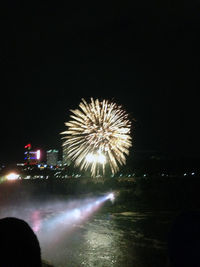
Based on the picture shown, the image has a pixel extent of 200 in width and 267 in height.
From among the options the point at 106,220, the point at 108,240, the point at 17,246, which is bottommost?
the point at 108,240

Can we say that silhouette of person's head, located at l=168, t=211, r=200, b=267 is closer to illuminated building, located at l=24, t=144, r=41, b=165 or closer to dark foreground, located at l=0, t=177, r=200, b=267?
dark foreground, located at l=0, t=177, r=200, b=267

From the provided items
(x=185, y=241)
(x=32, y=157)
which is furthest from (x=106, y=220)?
(x=32, y=157)

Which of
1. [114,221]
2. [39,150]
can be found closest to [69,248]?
[114,221]

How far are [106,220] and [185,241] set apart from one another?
12.3 meters

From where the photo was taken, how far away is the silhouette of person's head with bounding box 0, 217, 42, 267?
2117mm

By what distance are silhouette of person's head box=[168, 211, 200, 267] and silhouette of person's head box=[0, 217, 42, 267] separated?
0.89m

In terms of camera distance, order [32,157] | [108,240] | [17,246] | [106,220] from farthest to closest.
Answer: [32,157]
[106,220]
[108,240]
[17,246]

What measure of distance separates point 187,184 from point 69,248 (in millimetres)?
16277

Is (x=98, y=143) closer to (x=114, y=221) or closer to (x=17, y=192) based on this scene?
(x=17, y=192)

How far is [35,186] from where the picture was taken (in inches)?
1030

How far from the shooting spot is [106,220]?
14086mm

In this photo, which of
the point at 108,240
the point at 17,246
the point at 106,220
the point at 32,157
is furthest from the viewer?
the point at 32,157

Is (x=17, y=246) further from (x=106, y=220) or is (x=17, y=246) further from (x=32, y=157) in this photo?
(x=32, y=157)

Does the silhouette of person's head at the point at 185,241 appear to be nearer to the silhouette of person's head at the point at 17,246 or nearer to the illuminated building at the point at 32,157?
the silhouette of person's head at the point at 17,246
